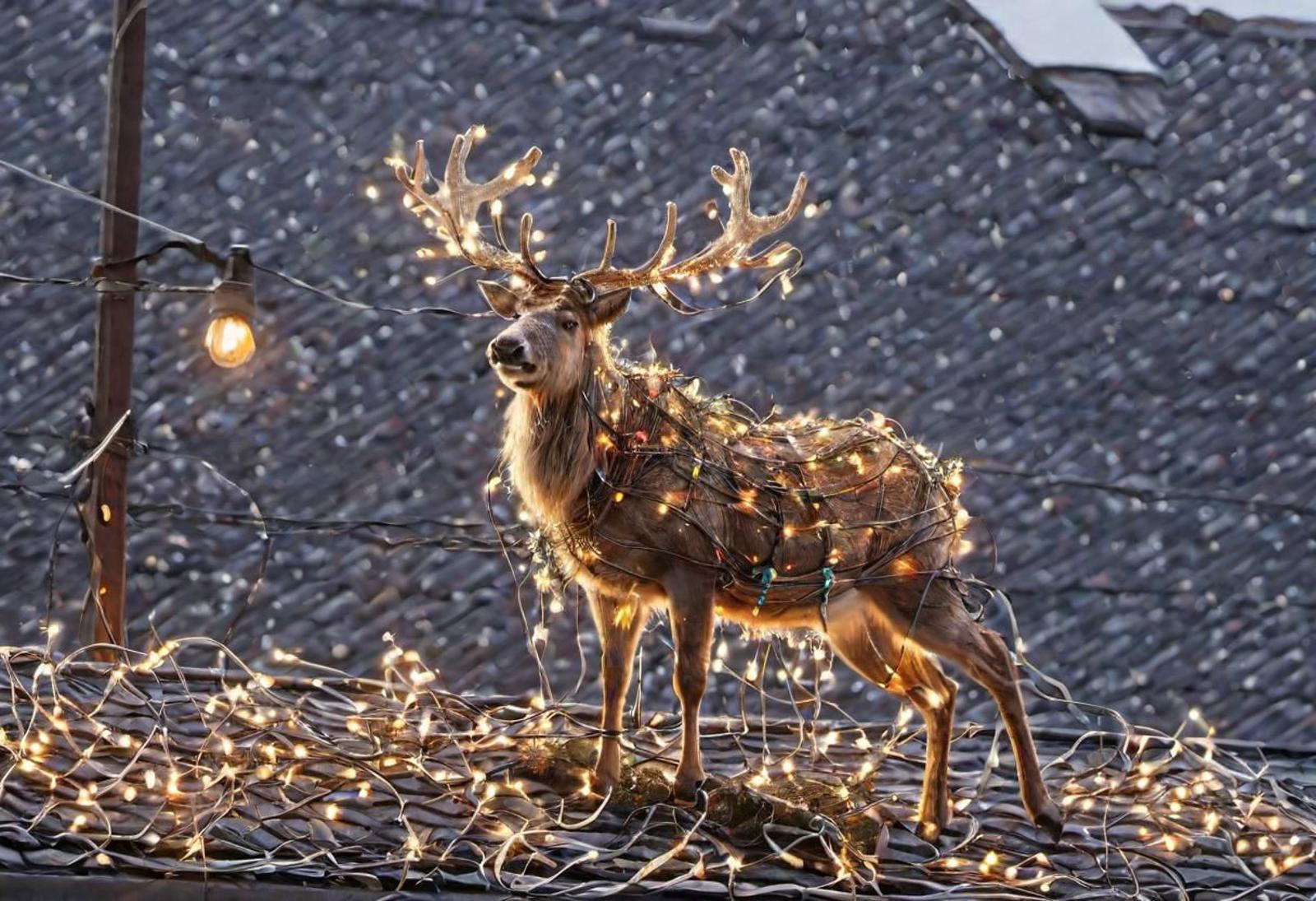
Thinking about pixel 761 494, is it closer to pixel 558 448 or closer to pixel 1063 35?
pixel 558 448

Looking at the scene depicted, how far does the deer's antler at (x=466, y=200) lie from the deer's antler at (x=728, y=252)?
131 millimetres

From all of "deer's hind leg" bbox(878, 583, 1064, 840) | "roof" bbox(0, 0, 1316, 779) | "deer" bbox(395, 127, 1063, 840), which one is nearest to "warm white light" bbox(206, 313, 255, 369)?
"deer" bbox(395, 127, 1063, 840)

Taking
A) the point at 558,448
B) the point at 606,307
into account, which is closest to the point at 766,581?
the point at 558,448

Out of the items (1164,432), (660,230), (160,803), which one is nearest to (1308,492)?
(1164,432)

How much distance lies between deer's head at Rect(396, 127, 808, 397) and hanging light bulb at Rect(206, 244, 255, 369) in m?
0.69

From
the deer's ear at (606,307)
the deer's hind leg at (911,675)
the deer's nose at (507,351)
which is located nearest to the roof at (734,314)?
the deer's hind leg at (911,675)

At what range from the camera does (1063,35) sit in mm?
8547

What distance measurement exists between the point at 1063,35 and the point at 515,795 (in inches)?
194

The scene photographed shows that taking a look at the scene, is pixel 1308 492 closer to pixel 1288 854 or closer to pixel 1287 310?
pixel 1287 310

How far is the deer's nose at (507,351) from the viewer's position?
13.3 feet

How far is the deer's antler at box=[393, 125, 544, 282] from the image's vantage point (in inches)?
171

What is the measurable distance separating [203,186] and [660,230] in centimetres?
154

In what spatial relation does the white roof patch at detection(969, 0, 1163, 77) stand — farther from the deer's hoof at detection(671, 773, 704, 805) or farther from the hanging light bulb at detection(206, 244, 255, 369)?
the deer's hoof at detection(671, 773, 704, 805)

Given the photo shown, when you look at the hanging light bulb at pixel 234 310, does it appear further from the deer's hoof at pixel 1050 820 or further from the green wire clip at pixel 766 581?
the deer's hoof at pixel 1050 820
